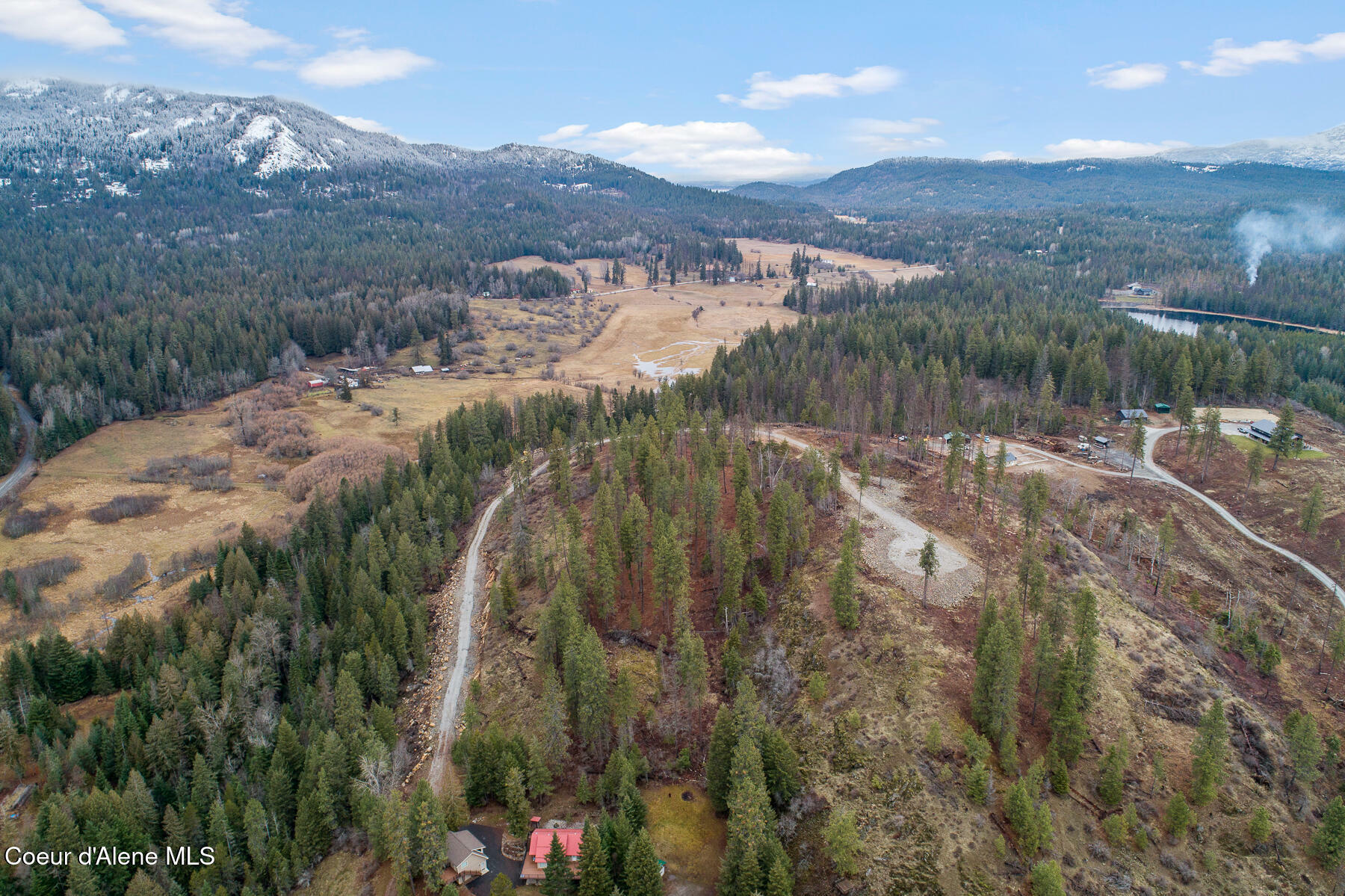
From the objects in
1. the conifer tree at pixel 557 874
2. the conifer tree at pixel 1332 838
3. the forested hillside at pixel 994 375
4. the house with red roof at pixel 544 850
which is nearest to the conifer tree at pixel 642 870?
the conifer tree at pixel 557 874

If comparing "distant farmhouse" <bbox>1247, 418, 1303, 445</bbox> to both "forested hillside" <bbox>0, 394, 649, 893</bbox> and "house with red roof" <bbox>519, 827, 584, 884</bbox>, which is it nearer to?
"house with red roof" <bbox>519, 827, 584, 884</bbox>

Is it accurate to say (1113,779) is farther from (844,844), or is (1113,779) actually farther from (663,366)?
(663,366)

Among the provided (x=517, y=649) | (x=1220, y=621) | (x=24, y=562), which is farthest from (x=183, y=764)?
(x=1220, y=621)

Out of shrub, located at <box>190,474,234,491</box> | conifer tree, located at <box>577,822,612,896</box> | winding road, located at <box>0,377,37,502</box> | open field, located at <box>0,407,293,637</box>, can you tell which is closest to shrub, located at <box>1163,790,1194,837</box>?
conifer tree, located at <box>577,822,612,896</box>

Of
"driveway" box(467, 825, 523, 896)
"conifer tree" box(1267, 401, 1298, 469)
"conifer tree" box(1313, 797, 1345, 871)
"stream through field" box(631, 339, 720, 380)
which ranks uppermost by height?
"conifer tree" box(1267, 401, 1298, 469)

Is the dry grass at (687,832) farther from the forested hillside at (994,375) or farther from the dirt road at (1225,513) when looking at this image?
the dirt road at (1225,513)
